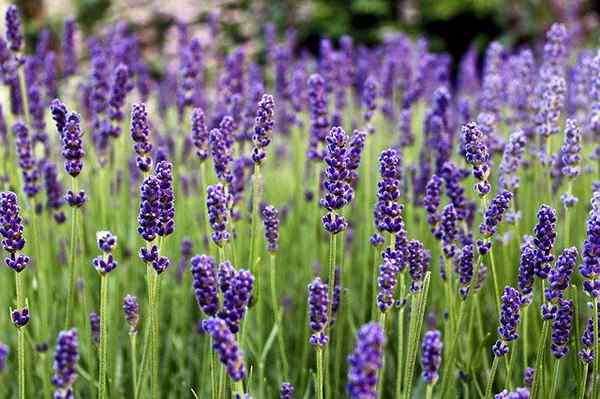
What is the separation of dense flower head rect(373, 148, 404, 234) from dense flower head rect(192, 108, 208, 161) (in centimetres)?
76

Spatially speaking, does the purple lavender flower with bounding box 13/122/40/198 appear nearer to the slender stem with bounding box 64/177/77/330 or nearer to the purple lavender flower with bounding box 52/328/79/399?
the slender stem with bounding box 64/177/77/330

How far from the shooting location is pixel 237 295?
155 centimetres

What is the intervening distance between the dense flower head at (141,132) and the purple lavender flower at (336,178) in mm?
516

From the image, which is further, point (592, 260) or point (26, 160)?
point (26, 160)

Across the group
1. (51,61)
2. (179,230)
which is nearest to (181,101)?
(179,230)

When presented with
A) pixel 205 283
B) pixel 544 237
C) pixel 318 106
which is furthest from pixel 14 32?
pixel 544 237

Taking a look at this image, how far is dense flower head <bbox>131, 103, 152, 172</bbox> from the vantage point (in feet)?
6.88

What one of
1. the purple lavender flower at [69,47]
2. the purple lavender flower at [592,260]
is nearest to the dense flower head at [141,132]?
the purple lavender flower at [592,260]

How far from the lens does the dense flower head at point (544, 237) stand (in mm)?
1827

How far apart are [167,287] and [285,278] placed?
509 millimetres

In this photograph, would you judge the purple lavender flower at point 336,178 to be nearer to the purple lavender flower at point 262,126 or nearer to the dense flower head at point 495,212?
the purple lavender flower at point 262,126

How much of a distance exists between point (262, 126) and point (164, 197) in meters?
0.38

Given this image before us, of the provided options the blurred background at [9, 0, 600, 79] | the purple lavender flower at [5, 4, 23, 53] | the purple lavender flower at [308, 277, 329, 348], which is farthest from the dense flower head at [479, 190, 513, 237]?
the blurred background at [9, 0, 600, 79]

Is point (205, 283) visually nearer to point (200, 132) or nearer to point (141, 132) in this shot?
point (141, 132)
